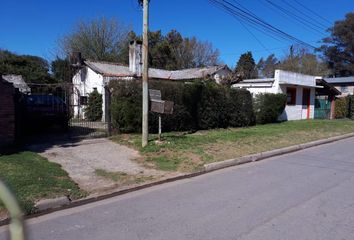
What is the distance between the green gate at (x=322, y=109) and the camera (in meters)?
29.8

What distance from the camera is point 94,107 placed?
21.4 meters

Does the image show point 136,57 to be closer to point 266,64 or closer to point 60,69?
point 60,69

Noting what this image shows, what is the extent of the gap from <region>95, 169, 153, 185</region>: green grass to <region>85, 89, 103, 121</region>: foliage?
519 inches

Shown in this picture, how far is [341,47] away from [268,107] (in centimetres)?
4901

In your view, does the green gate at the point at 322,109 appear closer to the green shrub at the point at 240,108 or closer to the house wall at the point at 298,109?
the house wall at the point at 298,109

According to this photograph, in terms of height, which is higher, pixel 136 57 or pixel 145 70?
pixel 136 57

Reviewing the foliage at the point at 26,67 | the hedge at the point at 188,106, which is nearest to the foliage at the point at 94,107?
the hedge at the point at 188,106

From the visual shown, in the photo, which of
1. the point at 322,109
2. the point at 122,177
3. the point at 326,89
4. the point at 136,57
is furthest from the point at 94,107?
the point at 326,89

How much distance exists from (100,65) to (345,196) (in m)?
21.0

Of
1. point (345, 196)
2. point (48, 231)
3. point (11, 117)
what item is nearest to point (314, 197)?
point (345, 196)

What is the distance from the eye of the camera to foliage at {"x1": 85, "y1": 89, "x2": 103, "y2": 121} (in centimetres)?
2102

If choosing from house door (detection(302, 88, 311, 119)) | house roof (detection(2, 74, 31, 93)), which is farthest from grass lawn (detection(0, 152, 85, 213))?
house door (detection(302, 88, 311, 119))

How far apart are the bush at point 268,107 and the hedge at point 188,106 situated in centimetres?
89

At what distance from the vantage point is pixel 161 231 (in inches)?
188
